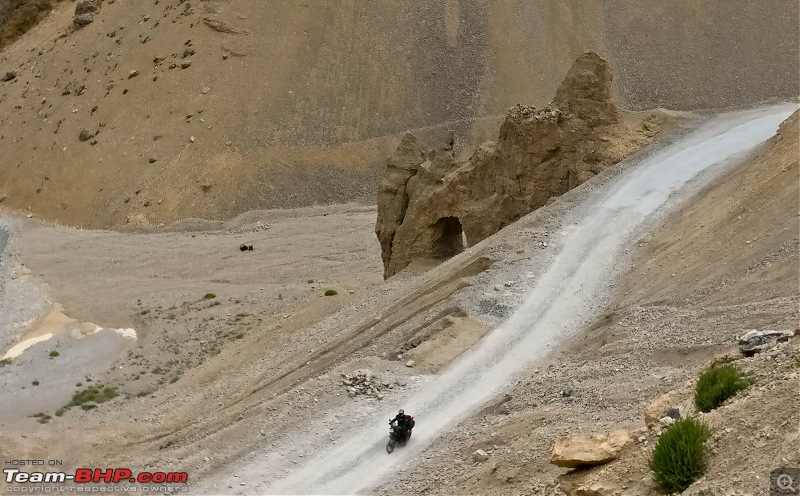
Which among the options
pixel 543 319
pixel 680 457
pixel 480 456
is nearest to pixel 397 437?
pixel 480 456

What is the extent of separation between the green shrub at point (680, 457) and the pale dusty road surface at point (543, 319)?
6843 millimetres

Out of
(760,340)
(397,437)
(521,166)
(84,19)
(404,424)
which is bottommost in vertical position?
→ (397,437)

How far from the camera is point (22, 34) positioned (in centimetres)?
8025

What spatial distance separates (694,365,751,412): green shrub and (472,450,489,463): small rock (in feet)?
13.7

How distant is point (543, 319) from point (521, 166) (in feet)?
31.4

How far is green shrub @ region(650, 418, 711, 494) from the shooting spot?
9.21 m

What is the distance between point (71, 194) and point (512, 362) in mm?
45630

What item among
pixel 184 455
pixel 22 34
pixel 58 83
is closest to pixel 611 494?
pixel 184 455

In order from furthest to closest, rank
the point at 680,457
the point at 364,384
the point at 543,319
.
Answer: the point at 543,319
the point at 364,384
the point at 680,457

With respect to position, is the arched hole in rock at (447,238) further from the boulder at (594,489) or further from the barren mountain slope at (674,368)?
the boulder at (594,489)

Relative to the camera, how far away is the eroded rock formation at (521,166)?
29.1 m

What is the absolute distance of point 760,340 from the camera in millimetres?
12102

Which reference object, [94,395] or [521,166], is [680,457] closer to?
[521,166]

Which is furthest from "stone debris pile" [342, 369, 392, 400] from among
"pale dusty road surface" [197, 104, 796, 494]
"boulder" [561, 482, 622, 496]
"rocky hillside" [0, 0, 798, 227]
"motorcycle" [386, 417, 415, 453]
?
"rocky hillside" [0, 0, 798, 227]
